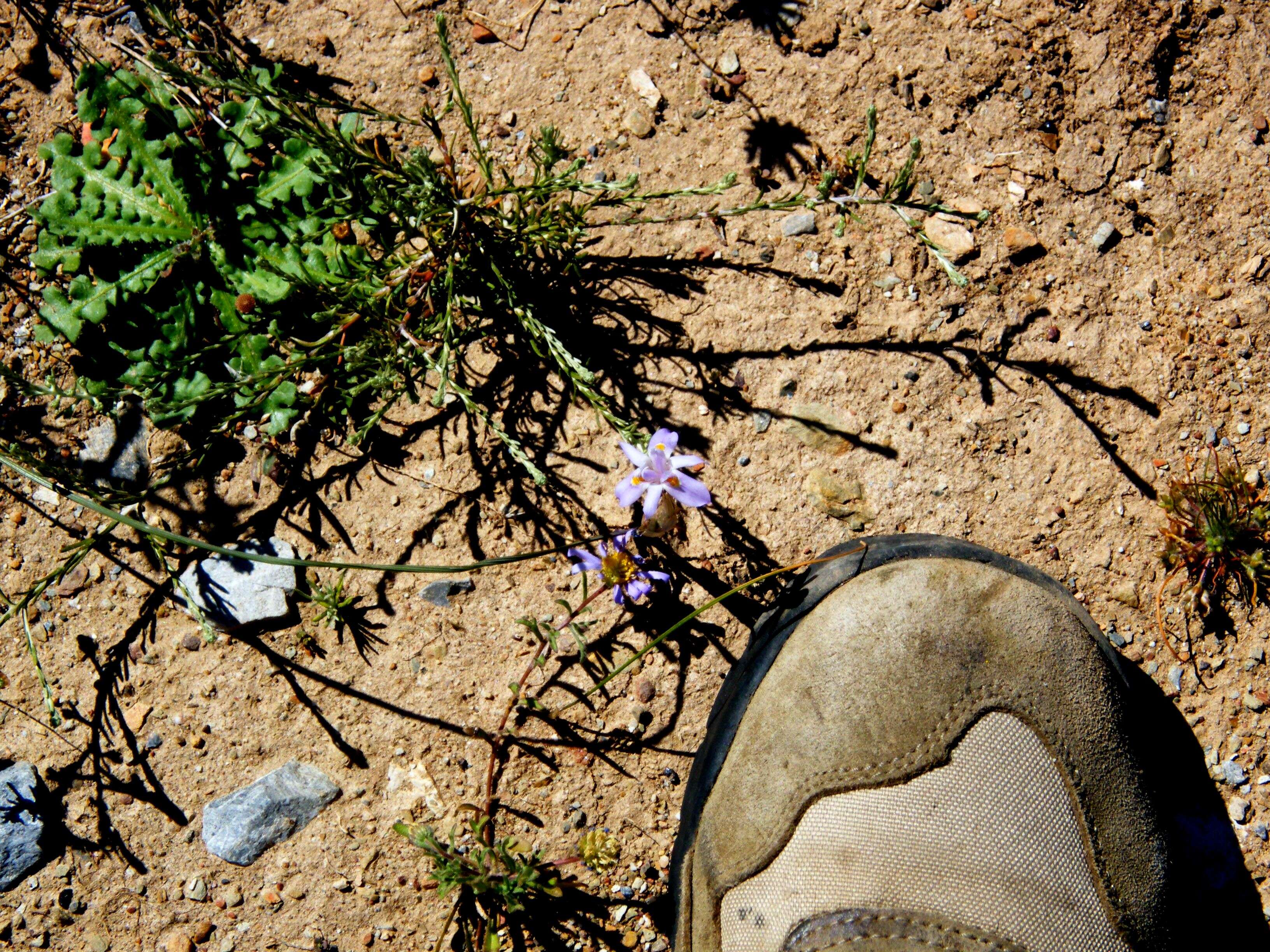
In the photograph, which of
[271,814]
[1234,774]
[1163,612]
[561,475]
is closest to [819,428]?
[561,475]

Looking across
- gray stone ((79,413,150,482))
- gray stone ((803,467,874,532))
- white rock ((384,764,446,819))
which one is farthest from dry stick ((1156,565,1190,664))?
gray stone ((79,413,150,482))

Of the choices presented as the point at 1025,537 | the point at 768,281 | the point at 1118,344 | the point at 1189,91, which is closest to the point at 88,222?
the point at 768,281

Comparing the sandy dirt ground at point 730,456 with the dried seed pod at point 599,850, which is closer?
the dried seed pod at point 599,850

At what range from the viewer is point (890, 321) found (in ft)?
8.11

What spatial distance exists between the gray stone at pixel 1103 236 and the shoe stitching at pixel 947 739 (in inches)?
51.8

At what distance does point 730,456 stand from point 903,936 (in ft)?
4.30

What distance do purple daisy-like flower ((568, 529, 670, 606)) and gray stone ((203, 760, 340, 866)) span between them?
3.25ft

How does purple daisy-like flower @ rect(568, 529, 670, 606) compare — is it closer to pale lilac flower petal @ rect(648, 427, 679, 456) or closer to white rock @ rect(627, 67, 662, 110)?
pale lilac flower petal @ rect(648, 427, 679, 456)

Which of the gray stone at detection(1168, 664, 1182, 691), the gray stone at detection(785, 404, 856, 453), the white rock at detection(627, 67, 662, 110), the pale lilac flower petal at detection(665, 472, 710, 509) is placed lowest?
the gray stone at detection(1168, 664, 1182, 691)

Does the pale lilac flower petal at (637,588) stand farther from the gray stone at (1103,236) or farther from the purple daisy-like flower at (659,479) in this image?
the gray stone at (1103,236)

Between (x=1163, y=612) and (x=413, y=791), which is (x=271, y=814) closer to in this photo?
(x=413, y=791)

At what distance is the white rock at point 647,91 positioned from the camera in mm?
2514

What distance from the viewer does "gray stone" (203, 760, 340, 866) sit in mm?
2418

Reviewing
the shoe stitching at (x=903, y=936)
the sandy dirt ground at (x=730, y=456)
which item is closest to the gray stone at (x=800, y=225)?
the sandy dirt ground at (x=730, y=456)
